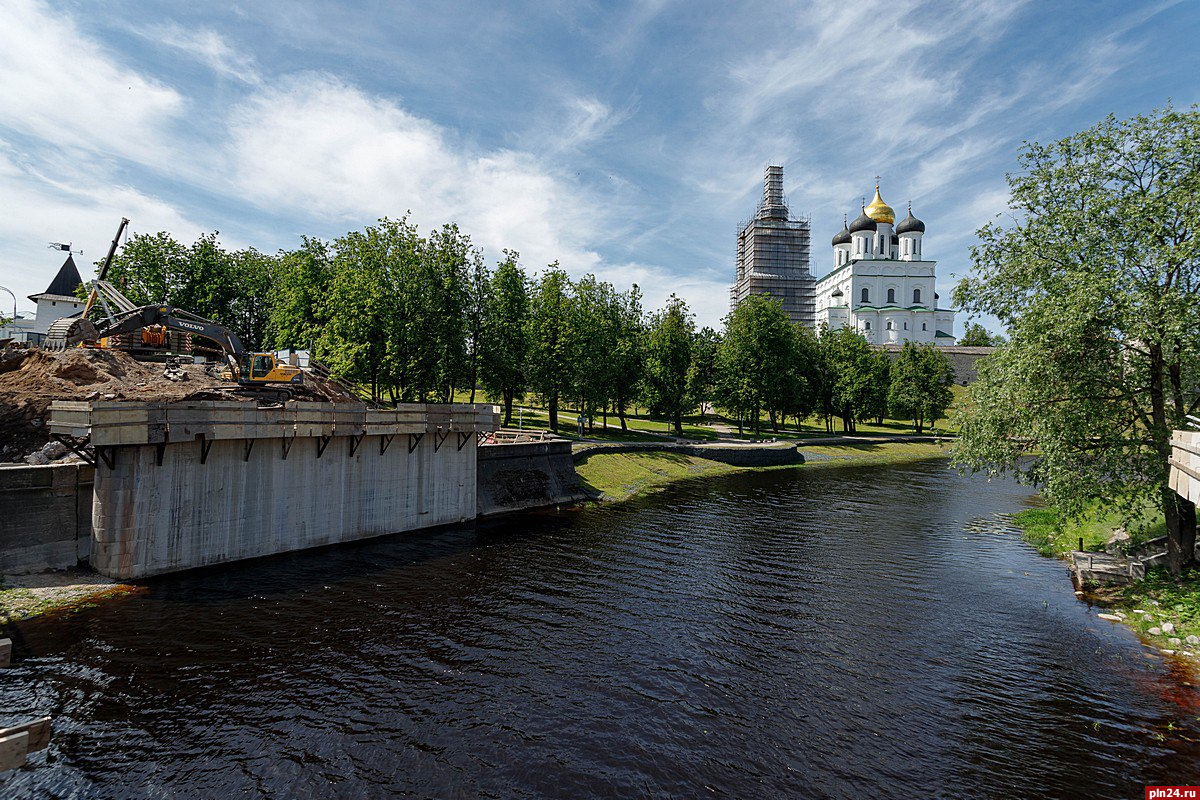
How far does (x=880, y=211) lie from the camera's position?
15600cm

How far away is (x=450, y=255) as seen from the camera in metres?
51.8

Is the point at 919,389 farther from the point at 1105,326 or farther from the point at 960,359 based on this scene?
the point at 1105,326

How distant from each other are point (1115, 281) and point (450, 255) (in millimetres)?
44740

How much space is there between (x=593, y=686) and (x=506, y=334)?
45.8 metres

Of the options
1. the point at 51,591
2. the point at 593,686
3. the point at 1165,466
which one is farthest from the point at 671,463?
the point at 51,591

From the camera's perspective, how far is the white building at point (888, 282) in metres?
154

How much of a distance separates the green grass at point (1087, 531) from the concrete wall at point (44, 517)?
128ft

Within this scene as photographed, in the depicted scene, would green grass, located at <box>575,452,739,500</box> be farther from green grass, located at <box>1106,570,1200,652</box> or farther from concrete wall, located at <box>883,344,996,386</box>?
concrete wall, located at <box>883,344,996,386</box>

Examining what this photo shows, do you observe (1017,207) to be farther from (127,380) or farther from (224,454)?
(127,380)

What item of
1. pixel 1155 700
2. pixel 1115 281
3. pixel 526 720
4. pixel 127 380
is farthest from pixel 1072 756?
pixel 127 380

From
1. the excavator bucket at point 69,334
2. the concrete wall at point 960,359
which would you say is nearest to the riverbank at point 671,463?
the excavator bucket at point 69,334

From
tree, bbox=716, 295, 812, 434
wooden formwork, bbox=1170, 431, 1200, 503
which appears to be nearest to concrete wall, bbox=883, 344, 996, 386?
tree, bbox=716, 295, 812, 434

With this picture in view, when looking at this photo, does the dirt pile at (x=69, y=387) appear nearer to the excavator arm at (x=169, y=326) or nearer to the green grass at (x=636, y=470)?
the excavator arm at (x=169, y=326)

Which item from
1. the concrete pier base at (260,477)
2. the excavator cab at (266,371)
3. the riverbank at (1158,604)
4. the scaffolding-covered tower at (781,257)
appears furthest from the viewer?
the scaffolding-covered tower at (781,257)
